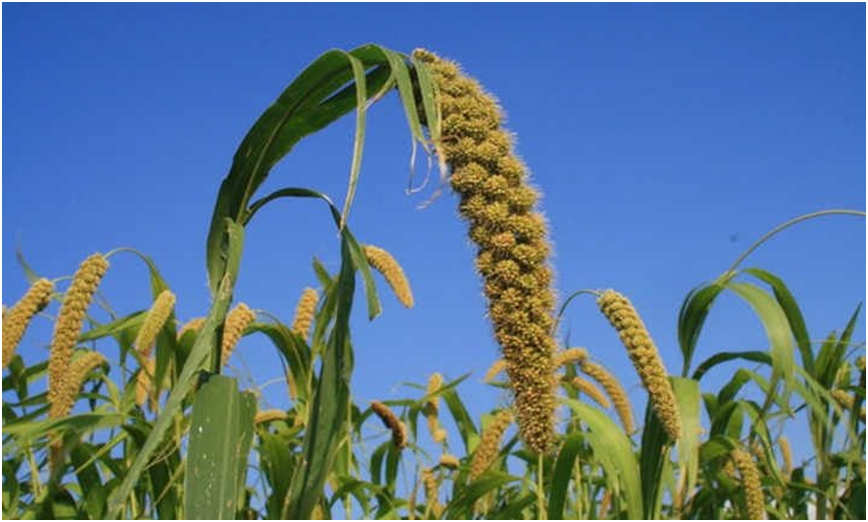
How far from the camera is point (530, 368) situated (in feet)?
3.93

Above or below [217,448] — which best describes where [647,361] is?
above

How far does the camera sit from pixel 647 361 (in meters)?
1.57

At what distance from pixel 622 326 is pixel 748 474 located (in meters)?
1.19

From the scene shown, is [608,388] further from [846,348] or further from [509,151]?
[509,151]

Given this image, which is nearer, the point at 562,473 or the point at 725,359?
the point at 562,473

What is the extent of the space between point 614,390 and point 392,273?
814 millimetres

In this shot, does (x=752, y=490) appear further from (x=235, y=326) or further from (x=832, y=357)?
(x=235, y=326)

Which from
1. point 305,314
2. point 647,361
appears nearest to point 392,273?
point 305,314

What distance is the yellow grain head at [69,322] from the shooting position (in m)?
1.75

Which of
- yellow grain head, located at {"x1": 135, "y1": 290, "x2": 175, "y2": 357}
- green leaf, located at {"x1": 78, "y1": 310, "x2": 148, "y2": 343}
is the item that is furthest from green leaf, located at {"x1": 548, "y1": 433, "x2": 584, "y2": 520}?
green leaf, located at {"x1": 78, "y1": 310, "x2": 148, "y2": 343}

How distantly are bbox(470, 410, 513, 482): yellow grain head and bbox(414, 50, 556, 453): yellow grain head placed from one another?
1.44 meters

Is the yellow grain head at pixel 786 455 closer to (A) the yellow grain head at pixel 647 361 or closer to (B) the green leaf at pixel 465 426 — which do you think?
(B) the green leaf at pixel 465 426

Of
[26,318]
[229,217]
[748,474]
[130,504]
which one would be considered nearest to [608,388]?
[748,474]

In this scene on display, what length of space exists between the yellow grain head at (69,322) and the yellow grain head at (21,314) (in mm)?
315
